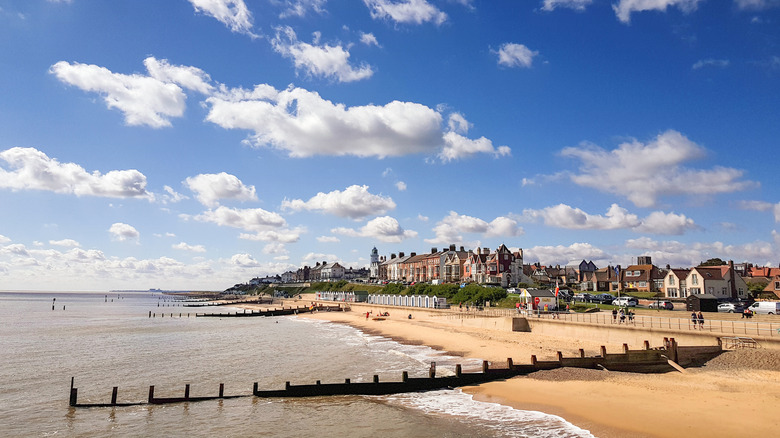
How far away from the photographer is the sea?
73.9 feet

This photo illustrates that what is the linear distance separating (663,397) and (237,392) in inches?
981

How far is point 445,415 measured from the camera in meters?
24.0

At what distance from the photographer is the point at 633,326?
40.2 m

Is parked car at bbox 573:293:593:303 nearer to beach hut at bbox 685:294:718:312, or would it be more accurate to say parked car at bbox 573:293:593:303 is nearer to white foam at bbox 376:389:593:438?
beach hut at bbox 685:294:718:312

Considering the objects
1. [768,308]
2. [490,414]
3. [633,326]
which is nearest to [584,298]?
[768,308]

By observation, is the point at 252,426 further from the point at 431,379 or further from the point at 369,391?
the point at 431,379

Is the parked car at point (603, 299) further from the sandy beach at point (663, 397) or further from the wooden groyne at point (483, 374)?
the wooden groyne at point (483, 374)

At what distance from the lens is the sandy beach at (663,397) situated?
20.9 m

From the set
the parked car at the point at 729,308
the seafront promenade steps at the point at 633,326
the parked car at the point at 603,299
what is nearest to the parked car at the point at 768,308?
the parked car at the point at 729,308

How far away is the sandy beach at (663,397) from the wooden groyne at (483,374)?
797mm

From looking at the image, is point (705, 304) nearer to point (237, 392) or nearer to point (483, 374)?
point (483, 374)

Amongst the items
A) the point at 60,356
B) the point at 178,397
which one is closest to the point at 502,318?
the point at 178,397

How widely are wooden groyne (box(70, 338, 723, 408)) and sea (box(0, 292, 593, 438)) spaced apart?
681mm

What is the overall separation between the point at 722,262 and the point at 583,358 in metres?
126
